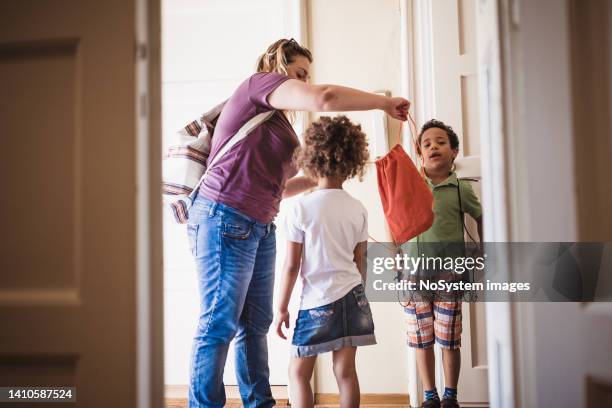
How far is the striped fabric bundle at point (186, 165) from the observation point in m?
1.46

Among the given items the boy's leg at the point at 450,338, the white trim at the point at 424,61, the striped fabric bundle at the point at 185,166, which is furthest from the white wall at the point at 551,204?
the white trim at the point at 424,61

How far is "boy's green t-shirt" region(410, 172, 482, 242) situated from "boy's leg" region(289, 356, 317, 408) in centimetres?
73

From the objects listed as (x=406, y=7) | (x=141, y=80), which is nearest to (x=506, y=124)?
(x=141, y=80)

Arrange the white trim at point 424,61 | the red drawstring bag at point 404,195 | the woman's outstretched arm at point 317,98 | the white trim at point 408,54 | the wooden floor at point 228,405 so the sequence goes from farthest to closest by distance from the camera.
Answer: the wooden floor at point 228,405
the white trim at point 408,54
the white trim at point 424,61
the red drawstring bag at point 404,195
the woman's outstretched arm at point 317,98

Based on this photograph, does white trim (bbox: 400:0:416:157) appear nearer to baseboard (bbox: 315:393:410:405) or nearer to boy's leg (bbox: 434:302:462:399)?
boy's leg (bbox: 434:302:462:399)

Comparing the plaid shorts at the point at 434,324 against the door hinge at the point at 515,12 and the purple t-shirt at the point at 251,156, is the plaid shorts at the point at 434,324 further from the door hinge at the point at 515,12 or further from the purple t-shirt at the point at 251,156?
the door hinge at the point at 515,12

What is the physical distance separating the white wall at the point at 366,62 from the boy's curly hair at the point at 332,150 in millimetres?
866

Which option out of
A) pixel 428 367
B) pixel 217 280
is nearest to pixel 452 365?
pixel 428 367

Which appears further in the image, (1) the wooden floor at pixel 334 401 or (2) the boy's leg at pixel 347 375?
(1) the wooden floor at pixel 334 401

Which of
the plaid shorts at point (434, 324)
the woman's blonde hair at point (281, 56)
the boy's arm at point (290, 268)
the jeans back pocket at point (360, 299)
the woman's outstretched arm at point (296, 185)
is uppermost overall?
the woman's blonde hair at point (281, 56)

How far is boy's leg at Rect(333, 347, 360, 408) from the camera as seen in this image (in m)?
1.45

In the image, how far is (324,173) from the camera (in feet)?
4.91

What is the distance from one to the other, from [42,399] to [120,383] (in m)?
0.13

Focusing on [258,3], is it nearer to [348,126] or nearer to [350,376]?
[348,126]
